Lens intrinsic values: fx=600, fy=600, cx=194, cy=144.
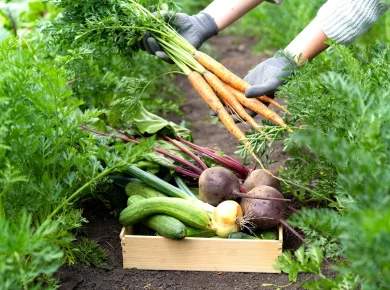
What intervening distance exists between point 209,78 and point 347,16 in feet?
2.96

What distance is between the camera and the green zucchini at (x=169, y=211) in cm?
319

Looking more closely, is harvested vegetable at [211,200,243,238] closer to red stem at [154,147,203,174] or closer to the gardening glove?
red stem at [154,147,203,174]

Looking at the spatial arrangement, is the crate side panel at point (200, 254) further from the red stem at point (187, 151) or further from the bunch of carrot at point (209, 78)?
the bunch of carrot at point (209, 78)

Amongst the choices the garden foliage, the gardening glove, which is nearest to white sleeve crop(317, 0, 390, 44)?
the gardening glove

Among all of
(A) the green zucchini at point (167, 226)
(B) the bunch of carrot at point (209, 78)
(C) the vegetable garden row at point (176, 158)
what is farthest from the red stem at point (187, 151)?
(A) the green zucchini at point (167, 226)

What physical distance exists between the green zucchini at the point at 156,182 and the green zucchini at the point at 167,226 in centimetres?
19

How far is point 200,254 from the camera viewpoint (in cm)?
319

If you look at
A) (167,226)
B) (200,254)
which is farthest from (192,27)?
(200,254)

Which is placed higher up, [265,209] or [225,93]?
[225,93]

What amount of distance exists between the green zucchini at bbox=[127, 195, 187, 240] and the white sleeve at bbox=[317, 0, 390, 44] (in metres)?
1.40

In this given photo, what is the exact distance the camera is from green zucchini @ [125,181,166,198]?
3.49 metres

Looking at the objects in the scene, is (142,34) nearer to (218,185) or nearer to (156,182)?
(156,182)

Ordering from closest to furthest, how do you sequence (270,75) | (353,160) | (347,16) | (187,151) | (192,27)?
(353,160) < (347,16) < (270,75) < (187,151) < (192,27)

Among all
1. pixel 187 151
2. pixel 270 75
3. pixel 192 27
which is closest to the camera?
pixel 270 75
